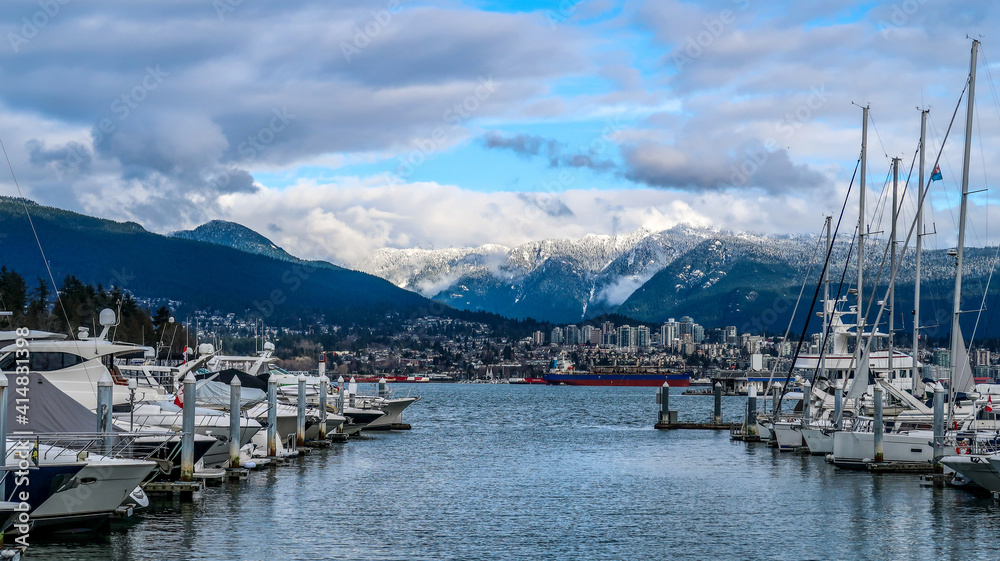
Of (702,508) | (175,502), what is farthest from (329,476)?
(702,508)

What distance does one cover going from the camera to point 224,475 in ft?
122

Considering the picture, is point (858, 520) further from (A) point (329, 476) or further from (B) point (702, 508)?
(A) point (329, 476)

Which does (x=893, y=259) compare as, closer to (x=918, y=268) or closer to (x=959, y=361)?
(x=918, y=268)

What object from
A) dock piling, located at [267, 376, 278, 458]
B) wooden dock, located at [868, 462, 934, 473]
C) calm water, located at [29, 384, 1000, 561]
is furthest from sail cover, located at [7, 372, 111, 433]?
wooden dock, located at [868, 462, 934, 473]

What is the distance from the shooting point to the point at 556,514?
34.1 metres

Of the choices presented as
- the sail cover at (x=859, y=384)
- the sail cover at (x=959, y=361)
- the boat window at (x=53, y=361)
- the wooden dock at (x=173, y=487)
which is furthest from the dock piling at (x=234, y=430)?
the sail cover at (x=859, y=384)

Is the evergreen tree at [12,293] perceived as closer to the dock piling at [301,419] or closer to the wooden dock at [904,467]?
the dock piling at [301,419]

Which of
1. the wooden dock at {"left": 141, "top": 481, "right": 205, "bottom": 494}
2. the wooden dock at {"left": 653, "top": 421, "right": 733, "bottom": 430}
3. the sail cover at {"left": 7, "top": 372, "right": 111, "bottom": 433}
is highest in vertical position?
the sail cover at {"left": 7, "top": 372, "right": 111, "bottom": 433}

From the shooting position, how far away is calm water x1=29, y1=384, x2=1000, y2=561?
88.9 feet

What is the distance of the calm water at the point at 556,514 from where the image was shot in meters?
27.1

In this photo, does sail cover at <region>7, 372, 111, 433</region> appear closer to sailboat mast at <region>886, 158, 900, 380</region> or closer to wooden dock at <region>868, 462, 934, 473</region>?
wooden dock at <region>868, 462, 934, 473</region>

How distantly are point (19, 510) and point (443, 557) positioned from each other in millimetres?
9426

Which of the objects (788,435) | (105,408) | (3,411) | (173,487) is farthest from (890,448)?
(3,411)

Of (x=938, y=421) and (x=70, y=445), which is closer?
(x=70, y=445)
